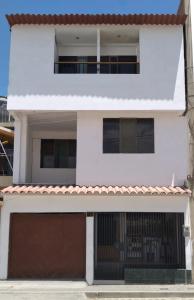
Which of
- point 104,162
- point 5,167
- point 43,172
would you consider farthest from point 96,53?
point 5,167

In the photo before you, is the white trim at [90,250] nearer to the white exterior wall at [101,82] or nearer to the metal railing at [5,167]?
the white exterior wall at [101,82]

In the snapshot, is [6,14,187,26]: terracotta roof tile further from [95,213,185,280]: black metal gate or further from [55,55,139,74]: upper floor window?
[95,213,185,280]: black metal gate

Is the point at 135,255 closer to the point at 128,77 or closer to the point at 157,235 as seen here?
the point at 157,235

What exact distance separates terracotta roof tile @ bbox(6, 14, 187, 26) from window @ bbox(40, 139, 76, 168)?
Answer: 18.4ft

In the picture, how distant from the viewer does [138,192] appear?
15914 millimetres

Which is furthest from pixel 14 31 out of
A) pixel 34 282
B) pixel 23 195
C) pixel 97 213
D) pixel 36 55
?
pixel 34 282

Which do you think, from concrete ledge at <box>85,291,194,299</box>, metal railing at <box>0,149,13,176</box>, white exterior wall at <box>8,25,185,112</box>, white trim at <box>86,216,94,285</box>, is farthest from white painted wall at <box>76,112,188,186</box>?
metal railing at <box>0,149,13,176</box>

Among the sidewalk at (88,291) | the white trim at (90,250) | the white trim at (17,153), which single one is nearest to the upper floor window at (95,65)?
the white trim at (17,153)

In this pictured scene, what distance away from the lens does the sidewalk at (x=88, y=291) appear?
46.0ft

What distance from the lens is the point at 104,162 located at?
17.3 meters

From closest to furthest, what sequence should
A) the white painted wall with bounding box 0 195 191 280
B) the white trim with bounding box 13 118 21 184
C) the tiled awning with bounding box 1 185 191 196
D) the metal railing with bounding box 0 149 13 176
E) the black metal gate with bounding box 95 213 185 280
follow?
the tiled awning with bounding box 1 185 191 196 < the black metal gate with bounding box 95 213 185 280 < the white painted wall with bounding box 0 195 191 280 < the white trim with bounding box 13 118 21 184 < the metal railing with bounding box 0 149 13 176

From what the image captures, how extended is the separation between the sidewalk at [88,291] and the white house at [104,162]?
802mm

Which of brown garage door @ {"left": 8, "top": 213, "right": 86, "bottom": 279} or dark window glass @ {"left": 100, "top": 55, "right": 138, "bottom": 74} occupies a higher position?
dark window glass @ {"left": 100, "top": 55, "right": 138, "bottom": 74}

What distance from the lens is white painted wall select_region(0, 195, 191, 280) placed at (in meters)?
16.5
